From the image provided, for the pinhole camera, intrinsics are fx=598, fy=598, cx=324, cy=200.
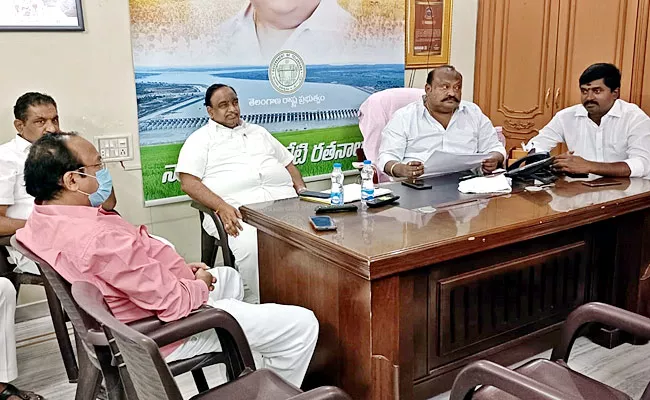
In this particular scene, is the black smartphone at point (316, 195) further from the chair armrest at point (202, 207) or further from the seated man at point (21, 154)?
the seated man at point (21, 154)

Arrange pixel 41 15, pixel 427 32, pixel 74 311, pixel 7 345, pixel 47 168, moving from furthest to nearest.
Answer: pixel 427 32
pixel 41 15
pixel 7 345
pixel 47 168
pixel 74 311

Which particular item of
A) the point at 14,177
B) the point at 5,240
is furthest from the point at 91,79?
the point at 5,240

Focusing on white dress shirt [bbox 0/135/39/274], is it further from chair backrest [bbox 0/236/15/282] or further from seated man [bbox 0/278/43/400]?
seated man [bbox 0/278/43/400]

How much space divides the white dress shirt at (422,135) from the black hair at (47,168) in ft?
5.57

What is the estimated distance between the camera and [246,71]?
3.36 metres

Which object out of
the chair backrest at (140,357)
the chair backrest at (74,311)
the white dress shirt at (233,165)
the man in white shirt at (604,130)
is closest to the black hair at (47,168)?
the chair backrest at (74,311)

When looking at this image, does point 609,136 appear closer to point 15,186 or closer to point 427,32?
point 427,32

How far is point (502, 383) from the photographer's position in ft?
4.10

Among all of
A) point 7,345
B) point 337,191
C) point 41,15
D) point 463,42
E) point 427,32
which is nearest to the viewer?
point 7,345

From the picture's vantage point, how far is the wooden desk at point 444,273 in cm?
178

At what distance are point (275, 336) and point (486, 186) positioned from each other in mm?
1101

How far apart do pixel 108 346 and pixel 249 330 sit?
44cm

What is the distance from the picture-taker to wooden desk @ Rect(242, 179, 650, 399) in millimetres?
1777

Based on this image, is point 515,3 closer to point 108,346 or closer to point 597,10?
point 597,10
